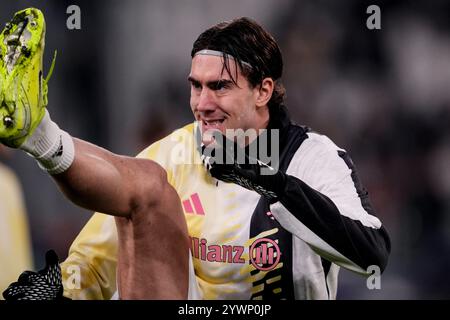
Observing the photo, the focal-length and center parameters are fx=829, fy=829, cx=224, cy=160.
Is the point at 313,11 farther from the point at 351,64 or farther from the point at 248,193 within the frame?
the point at 248,193

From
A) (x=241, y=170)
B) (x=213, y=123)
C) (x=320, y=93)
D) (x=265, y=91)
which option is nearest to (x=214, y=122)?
(x=213, y=123)

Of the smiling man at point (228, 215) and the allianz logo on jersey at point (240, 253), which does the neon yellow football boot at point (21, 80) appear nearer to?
the smiling man at point (228, 215)

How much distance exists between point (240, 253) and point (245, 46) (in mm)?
679

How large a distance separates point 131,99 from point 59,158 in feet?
4.96

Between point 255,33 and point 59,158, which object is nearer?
point 59,158

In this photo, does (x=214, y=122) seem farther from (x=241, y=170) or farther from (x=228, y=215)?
(x=241, y=170)

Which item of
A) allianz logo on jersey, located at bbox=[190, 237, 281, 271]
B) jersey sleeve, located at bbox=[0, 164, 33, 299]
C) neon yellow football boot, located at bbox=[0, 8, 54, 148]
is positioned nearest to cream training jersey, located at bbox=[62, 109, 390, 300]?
allianz logo on jersey, located at bbox=[190, 237, 281, 271]

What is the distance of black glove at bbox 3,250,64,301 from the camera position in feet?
8.36

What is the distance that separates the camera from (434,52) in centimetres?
384

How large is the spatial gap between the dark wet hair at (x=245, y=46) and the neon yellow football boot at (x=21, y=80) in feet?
2.51

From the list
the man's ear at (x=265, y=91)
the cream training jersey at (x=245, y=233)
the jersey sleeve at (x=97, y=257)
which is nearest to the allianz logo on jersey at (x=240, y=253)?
the cream training jersey at (x=245, y=233)

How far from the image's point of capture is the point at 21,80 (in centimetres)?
202
